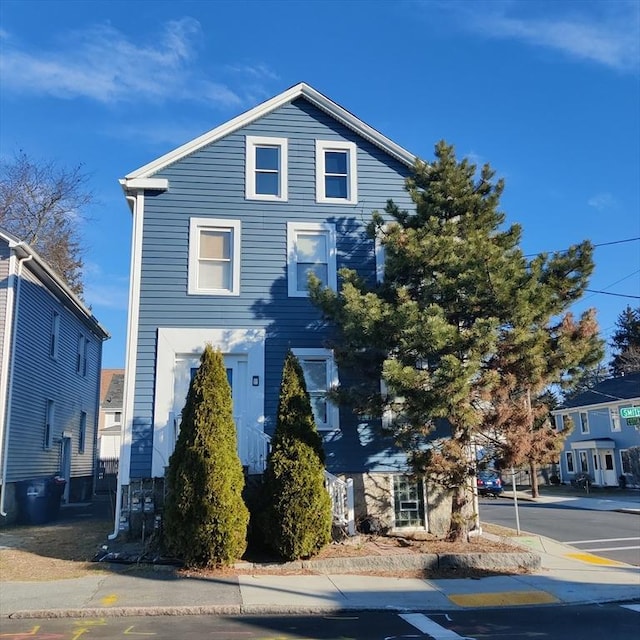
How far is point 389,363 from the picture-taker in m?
10.5

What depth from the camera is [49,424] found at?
64.4ft

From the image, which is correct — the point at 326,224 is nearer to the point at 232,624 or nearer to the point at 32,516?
the point at 232,624

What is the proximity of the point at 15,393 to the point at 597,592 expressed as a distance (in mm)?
13879

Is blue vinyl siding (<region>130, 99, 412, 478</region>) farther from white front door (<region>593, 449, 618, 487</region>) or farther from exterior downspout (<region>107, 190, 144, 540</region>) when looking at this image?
white front door (<region>593, 449, 618, 487</region>)

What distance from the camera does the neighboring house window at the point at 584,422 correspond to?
42500 mm

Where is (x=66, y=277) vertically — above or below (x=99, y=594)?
above

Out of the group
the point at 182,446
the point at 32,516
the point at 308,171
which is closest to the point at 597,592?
the point at 182,446

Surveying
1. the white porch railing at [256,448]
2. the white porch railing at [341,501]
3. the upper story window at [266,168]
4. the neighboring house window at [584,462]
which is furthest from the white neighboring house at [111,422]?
the white porch railing at [341,501]

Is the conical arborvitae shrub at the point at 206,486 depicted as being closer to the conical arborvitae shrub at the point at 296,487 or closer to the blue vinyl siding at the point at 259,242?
the conical arborvitae shrub at the point at 296,487

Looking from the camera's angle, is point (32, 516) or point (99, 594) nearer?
point (99, 594)

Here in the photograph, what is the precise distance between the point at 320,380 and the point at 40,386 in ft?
30.8

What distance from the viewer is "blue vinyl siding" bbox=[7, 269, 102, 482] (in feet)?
55.0

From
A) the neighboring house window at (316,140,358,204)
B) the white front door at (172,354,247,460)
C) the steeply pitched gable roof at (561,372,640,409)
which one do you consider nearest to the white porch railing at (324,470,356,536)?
the white front door at (172,354,247,460)

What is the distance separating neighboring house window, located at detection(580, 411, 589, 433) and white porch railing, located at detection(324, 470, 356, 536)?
3489 cm
